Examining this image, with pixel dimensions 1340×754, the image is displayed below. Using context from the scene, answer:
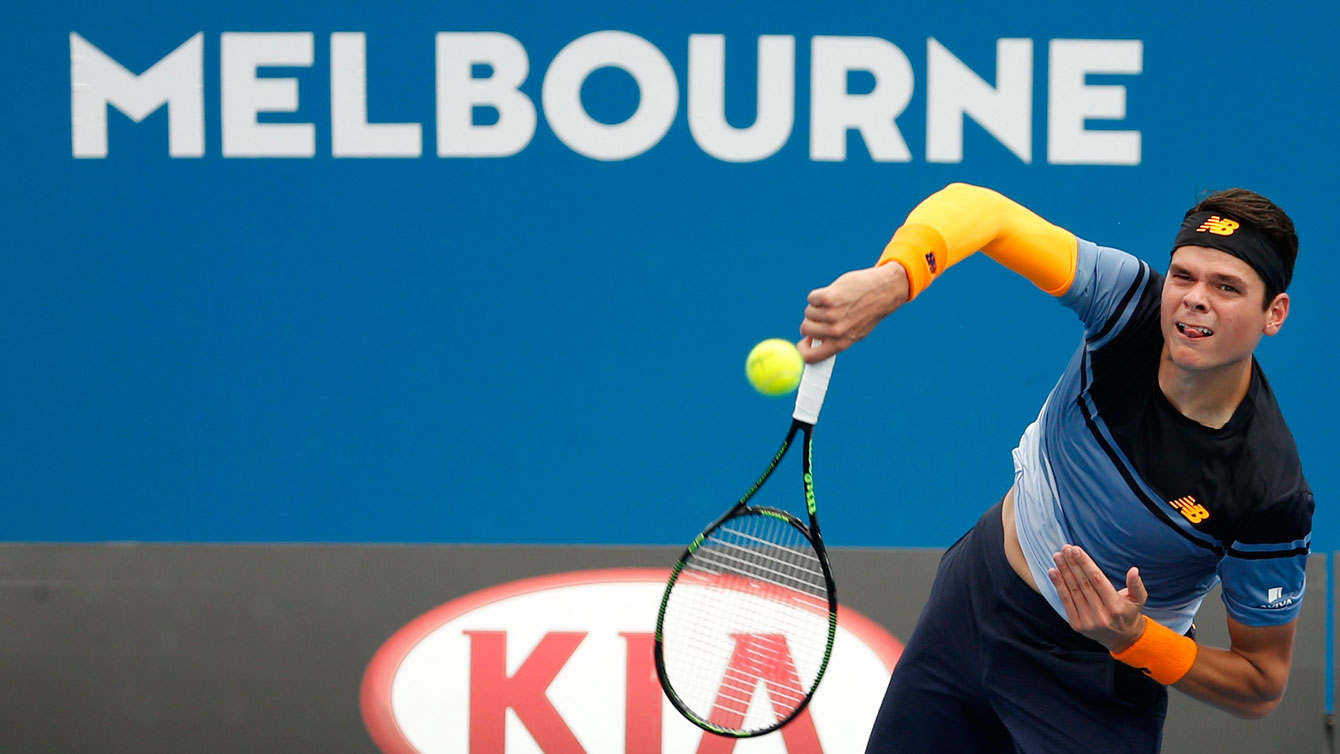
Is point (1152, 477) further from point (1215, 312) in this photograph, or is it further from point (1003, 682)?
point (1003, 682)

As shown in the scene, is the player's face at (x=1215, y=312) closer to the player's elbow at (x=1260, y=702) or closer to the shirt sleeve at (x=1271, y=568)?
the shirt sleeve at (x=1271, y=568)

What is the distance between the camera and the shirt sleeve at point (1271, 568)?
201 cm

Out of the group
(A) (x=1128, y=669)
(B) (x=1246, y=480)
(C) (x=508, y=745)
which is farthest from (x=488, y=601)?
(B) (x=1246, y=480)

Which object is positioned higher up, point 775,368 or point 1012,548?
point 775,368

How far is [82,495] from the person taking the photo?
10.8ft

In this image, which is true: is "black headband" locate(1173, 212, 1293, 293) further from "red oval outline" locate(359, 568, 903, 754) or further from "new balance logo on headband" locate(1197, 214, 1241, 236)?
"red oval outline" locate(359, 568, 903, 754)

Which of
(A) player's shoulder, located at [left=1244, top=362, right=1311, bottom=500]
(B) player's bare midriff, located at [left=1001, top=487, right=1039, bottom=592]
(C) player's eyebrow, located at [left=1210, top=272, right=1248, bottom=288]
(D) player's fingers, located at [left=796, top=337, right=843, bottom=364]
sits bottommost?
(B) player's bare midriff, located at [left=1001, top=487, right=1039, bottom=592]

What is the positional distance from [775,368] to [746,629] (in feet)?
4.08

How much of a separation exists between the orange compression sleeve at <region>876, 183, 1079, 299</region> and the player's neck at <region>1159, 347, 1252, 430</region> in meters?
0.24

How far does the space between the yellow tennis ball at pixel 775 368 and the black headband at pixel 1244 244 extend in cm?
64

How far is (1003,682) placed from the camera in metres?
2.27

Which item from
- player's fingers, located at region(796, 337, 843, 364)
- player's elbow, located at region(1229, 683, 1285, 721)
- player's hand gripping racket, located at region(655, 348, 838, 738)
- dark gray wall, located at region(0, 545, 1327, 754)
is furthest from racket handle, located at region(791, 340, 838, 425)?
dark gray wall, located at region(0, 545, 1327, 754)

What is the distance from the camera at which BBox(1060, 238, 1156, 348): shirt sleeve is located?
2014 millimetres

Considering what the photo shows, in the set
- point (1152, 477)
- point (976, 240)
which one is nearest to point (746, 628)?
point (1152, 477)
